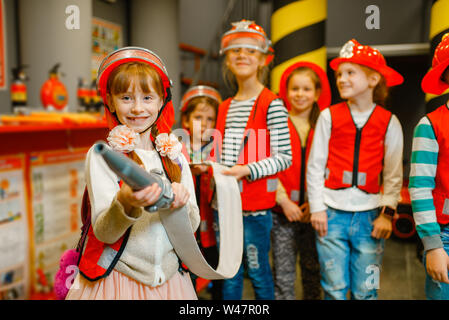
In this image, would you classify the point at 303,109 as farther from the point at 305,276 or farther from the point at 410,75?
the point at 305,276

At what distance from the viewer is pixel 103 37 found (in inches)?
33.7

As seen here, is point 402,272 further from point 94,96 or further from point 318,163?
point 94,96

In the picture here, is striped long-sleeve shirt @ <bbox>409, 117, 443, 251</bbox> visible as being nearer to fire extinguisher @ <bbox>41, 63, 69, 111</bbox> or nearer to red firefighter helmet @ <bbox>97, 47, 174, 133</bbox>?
red firefighter helmet @ <bbox>97, 47, 174, 133</bbox>

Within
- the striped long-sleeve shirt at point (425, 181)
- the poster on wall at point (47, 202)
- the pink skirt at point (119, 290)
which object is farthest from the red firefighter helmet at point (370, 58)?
the poster on wall at point (47, 202)

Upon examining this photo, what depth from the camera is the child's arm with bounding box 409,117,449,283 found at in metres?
0.79

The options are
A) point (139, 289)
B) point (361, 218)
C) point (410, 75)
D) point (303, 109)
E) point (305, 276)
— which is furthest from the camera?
point (305, 276)

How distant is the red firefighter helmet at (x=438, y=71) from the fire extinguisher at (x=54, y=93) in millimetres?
994

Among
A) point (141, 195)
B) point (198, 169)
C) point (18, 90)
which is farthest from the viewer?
point (18, 90)

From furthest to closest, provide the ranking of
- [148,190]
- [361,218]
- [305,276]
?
[305,276] < [361,218] < [148,190]

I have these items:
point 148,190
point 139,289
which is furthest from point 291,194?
point 148,190

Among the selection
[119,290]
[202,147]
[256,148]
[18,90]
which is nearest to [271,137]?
[256,148]

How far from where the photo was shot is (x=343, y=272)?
1.11 m

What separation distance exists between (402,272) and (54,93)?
4.31 ft
